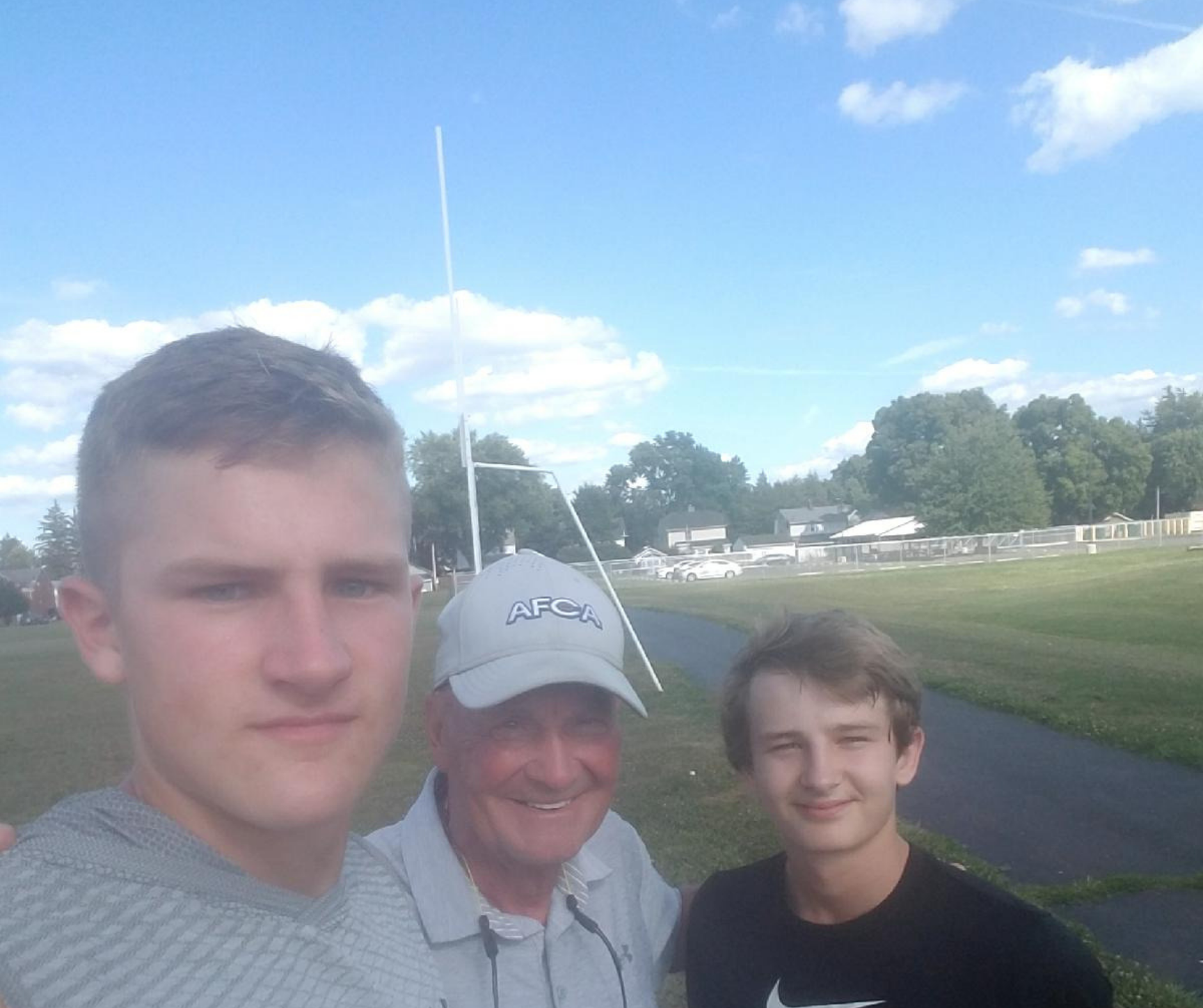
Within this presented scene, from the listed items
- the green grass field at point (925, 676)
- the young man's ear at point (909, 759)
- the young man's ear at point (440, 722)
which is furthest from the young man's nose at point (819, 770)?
the young man's ear at point (440, 722)

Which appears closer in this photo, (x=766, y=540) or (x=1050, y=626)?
(x=1050, y=626)

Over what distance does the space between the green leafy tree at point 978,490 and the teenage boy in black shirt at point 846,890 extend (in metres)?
66.3

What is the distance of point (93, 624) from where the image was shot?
118cm

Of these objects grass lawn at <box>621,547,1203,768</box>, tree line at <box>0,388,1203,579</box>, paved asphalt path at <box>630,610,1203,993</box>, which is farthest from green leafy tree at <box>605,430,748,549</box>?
paved asphalt path at <box>630,610,1203,993</box>

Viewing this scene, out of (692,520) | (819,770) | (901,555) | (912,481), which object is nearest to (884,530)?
(912,481)

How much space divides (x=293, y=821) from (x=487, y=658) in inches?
31.8

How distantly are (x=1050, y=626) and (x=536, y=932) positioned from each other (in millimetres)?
21627

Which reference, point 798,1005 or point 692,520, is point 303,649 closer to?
point 798,1005

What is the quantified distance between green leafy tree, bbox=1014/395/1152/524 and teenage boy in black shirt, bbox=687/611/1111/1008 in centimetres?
8114

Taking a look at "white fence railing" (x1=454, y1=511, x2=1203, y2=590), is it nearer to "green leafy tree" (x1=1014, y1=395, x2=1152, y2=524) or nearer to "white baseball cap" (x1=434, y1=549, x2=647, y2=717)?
"green leafy tree" (x1=1014, y1=395, x2=1152, y2=524)

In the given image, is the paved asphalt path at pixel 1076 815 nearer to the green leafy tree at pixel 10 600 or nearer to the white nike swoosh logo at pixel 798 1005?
the white nike swoosh logo at pixel 798 1005

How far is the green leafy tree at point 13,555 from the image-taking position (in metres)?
64.8

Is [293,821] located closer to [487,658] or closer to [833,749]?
[487,658]

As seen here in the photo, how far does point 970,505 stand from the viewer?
65.1m
